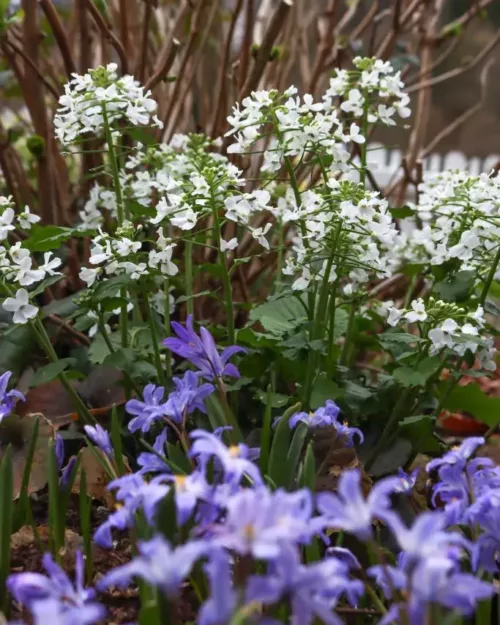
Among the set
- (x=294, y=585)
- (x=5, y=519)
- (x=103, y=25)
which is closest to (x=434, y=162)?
(x=103, y=25)

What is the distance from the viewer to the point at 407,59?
5.32 ft

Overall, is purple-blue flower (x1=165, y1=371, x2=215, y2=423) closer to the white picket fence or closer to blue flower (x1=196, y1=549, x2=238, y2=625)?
blue flower (x1=196, y1=549, x2=238, y2=625)

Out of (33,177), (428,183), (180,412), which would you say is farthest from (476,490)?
(33,177)

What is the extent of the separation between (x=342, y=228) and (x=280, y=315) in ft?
0.67

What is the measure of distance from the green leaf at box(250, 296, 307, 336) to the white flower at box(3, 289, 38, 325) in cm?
30

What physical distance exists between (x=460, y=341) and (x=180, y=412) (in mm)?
337

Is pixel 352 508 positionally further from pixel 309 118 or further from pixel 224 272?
pixel 309 118

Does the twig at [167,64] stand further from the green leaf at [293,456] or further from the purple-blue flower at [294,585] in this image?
the purple-blue flower at [294,585]

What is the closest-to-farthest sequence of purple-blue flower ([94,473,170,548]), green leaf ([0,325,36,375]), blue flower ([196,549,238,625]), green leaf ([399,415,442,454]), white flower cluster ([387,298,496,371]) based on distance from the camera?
1. blue flower ([196,549,238,625])
2. purple-blue flower ([94,473,170,548])
3. white flower cluster ([387,298,496,371])
4. green leaf ([399,415,442,454])
5. green leaf ([0,325,36,375])

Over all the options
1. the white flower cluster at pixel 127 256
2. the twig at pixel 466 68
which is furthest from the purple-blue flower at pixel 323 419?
the twig at pixel 466 68

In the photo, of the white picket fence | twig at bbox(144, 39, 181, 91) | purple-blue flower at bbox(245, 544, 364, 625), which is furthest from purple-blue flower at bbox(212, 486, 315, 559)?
the white picket fence

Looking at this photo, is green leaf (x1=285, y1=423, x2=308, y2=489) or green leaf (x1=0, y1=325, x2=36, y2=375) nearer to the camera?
green leaf (x1=285, y1=423, x2=308, y2=489)

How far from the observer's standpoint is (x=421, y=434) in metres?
0.96

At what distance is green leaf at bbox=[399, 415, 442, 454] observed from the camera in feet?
3.05
